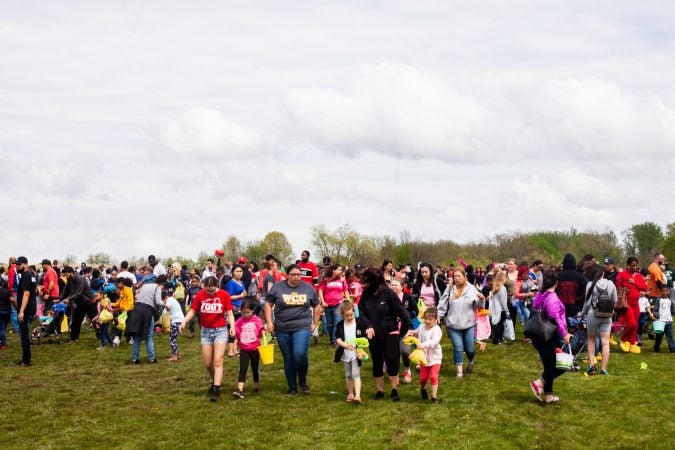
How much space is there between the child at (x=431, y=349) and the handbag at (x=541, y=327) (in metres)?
1.36

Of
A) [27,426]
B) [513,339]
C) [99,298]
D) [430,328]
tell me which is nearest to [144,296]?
[99,298]

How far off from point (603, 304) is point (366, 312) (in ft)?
15.3

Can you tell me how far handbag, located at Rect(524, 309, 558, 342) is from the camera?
10555mm

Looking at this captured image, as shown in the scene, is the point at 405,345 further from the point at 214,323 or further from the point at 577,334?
the point at 577,334

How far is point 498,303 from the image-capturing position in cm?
1681

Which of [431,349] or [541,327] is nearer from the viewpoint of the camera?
[541,327]

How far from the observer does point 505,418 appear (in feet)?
33.1

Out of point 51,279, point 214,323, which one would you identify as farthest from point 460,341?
point 51,279

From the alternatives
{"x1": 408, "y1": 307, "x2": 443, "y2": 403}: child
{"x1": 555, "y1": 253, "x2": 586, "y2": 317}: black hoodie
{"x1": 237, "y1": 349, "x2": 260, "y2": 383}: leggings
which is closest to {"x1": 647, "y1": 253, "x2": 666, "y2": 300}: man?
{"x1": 555, "y1": 253, "x2": 586, "y2": 317}: black hoodie

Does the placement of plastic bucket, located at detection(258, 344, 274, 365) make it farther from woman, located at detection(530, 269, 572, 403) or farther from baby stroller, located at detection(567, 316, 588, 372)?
baby stroller, located at detection(567, 316, 588, 372)

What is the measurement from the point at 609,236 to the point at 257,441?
7524 cm

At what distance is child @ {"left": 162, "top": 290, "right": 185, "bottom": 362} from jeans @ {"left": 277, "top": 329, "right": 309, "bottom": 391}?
4999mm

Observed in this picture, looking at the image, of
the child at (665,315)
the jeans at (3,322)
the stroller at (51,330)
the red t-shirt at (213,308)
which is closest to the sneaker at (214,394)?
the red t-shirt at (213,308)

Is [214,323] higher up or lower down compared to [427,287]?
lower down
